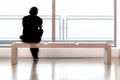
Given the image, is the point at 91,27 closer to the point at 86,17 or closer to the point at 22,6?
the point at 86,17

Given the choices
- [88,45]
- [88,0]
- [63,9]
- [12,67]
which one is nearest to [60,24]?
[63,9]

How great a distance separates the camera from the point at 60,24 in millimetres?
7613

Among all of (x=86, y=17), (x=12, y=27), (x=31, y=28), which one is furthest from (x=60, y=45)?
(x=12, y=27)

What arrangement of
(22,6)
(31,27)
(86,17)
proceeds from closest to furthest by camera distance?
(31,27)
(22,6)
(86,17)

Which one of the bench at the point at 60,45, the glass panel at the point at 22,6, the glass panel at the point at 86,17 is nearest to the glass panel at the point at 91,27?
the glass panel at the point at 86,17

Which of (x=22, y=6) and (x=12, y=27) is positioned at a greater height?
(x=22, y=6)

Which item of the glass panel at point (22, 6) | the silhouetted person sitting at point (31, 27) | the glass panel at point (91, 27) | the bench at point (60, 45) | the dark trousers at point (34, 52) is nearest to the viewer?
the bench at point (60, 45)

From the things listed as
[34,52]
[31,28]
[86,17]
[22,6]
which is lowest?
[34,52]

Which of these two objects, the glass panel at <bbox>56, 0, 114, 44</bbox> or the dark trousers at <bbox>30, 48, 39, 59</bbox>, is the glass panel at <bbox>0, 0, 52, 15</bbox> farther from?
the dark trousers at <bbox>30, 48, 39, 59</bbox>

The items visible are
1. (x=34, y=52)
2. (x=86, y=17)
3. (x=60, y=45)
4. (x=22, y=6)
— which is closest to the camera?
(x=60, y=45)

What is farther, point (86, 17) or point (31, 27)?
point (86, 17)

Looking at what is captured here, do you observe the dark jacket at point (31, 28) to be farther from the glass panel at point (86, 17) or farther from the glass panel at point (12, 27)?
the glass panel at point (12, 27)

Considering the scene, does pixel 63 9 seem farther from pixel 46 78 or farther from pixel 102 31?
pixel 46 78

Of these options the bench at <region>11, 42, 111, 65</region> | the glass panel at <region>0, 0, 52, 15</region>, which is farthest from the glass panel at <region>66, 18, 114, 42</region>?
the bench at <region>11, 42, 111, 65</region>
